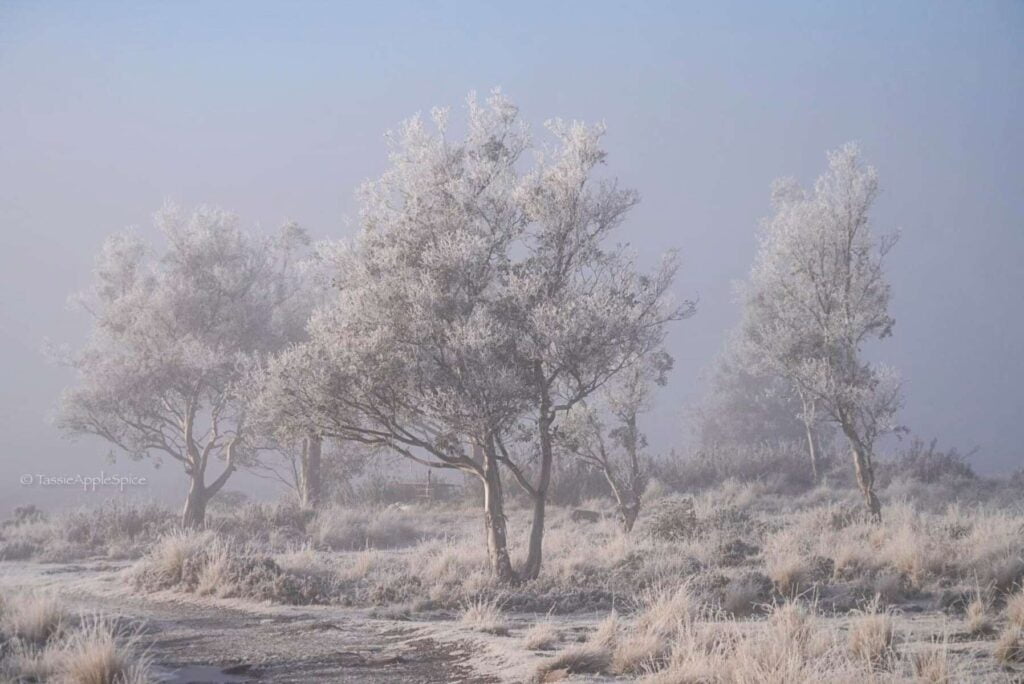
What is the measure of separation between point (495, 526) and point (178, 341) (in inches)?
665

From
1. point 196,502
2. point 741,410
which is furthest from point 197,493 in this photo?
point 741,410

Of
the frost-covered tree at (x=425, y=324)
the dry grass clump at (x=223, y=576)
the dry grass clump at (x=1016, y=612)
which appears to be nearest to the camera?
the dry grass clump at (x=1016, y=612)

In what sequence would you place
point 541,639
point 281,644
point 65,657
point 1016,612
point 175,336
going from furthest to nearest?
point 175,336 < point 281,644 < point 541,639 < point 1016,612 < point 65,657

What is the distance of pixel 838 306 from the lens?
877 inches

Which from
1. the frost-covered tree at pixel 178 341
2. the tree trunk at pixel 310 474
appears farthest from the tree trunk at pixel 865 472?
the tree trunk at pixel 310 474

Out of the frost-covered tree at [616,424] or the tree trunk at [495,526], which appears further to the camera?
the frost-covered tree at [616,424]

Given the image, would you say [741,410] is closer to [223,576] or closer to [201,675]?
[223,576]

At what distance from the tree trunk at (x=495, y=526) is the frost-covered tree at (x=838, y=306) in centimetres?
987

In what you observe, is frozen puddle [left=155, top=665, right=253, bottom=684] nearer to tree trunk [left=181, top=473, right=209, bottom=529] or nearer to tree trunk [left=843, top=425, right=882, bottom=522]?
tree trunk [left=843, top=425, right=882, bottom=522]

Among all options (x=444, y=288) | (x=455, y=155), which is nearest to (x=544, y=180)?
(x=455, y=155)

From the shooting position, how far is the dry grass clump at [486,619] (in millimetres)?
11844

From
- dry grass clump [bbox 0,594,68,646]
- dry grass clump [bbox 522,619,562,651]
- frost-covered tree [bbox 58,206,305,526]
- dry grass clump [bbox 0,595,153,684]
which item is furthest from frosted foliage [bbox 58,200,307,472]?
dry grass clump [bbox 522,619,562,651]

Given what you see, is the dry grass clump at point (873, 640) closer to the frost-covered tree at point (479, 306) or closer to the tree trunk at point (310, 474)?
the frost-covered tree at point (479, 306)

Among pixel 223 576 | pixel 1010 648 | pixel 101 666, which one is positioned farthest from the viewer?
pixel 223 576
